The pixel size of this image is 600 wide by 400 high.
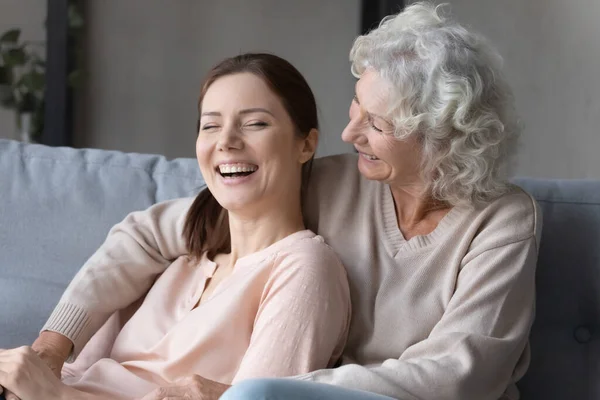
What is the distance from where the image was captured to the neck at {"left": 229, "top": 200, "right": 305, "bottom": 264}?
1874 mm

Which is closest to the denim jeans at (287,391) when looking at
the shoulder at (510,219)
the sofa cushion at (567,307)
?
the shoulder at (510,219)

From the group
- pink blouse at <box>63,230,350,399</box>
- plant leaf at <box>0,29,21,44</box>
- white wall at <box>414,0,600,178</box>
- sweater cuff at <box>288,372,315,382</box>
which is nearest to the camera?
sweater cuff at <box>288,372,315,382</box>

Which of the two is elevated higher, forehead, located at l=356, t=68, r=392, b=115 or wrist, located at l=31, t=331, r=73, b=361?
forehead, located at l=356, t=68, r=392, b=115

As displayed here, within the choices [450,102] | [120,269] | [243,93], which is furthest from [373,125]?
[120,269]

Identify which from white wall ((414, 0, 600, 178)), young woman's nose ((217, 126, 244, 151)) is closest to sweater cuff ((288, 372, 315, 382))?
young woman's nose ((217, 126, 244, 151))

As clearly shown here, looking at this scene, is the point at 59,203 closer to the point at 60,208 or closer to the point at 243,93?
the point at 60,208

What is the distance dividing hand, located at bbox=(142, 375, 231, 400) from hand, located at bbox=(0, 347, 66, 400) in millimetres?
237

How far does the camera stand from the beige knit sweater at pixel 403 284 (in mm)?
1626

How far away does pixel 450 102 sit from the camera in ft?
5.72

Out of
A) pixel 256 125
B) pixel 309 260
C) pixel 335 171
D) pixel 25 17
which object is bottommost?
pixel 309 260

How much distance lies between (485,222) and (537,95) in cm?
167

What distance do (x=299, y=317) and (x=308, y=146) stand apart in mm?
409

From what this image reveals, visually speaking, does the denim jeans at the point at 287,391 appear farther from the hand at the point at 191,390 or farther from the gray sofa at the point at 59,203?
the gray sofa at the point at 59,203

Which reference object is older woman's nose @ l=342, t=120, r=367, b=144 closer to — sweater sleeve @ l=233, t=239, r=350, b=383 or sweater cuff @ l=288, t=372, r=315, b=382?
sweater sleeve @ l=233, t=239, r=350, b=383
